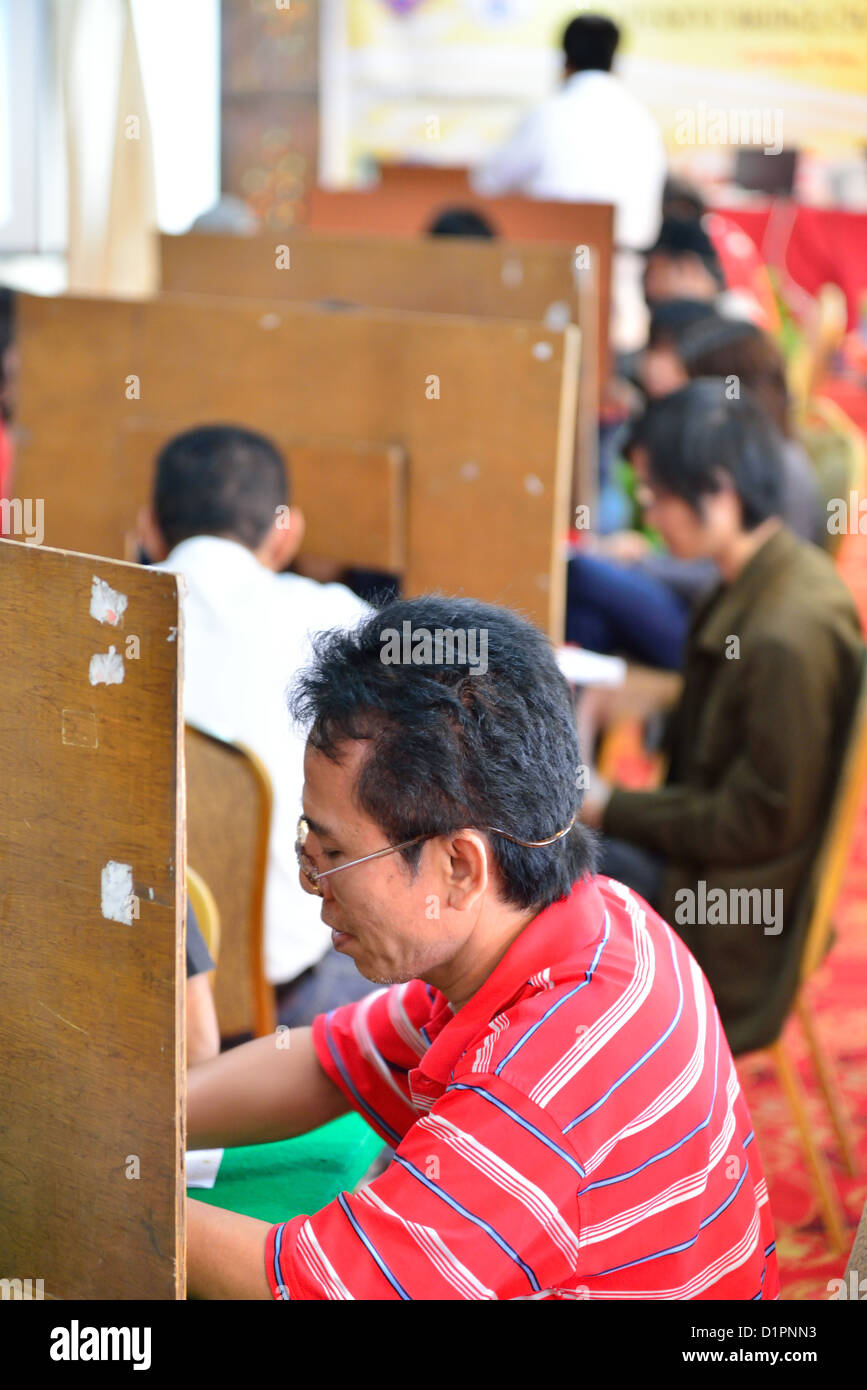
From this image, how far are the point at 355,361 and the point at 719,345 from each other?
853 millimetres

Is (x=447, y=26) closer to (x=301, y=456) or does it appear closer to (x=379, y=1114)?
(x=301, y=456)

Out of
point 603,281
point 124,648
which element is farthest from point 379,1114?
point 603,281

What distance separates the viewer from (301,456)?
2.26 metres

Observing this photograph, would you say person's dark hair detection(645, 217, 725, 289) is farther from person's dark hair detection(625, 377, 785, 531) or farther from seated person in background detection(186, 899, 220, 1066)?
seated person in background detection(186, 899, 220, 1066)

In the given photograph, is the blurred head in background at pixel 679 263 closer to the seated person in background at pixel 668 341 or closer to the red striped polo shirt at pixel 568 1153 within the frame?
the seated person in background at pixel 668 341

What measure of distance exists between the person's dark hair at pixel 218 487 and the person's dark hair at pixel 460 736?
3.41ft

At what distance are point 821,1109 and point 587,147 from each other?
107 inches

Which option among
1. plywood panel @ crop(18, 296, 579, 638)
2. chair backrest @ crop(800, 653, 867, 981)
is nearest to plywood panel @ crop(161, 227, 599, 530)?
plywood panel @ crop(18, 296, 579, 638)

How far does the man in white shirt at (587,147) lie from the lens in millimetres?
3904

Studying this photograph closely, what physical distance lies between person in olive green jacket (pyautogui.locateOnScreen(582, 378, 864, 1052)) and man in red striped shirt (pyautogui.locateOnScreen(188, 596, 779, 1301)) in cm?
86
